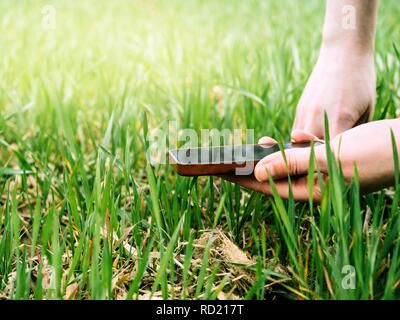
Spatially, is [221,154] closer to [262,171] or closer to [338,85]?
[262,171]

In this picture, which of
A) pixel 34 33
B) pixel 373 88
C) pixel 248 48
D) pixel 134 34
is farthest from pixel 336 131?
pixel 34 33

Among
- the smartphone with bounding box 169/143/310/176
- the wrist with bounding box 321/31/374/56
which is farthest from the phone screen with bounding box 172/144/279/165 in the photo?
the wrist with bounding box 321/31/374/56

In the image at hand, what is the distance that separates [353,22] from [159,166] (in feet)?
1.94

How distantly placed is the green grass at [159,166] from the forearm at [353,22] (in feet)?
0.54

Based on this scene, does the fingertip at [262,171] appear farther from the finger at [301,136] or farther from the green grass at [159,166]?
the finger at [301,136]

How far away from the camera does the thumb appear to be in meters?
1.00

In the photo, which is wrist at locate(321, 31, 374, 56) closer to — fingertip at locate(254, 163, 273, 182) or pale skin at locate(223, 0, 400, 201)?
pale skin at locate(223, 0, 400, 201)

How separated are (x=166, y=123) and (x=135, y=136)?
6.3 inches

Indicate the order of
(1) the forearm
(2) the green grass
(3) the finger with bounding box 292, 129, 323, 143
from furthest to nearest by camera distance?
(1) the forearm < (3) the finger with bounding box 292, 129, 323, 143 < (2) the green grass

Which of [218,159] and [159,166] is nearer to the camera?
[218,159]

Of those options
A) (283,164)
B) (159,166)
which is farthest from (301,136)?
(159,166)

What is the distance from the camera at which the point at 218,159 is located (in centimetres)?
101

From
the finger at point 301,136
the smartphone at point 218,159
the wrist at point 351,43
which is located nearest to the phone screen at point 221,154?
the smartphone at point 218,159

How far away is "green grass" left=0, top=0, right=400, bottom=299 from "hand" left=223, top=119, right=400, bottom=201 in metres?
0.04
